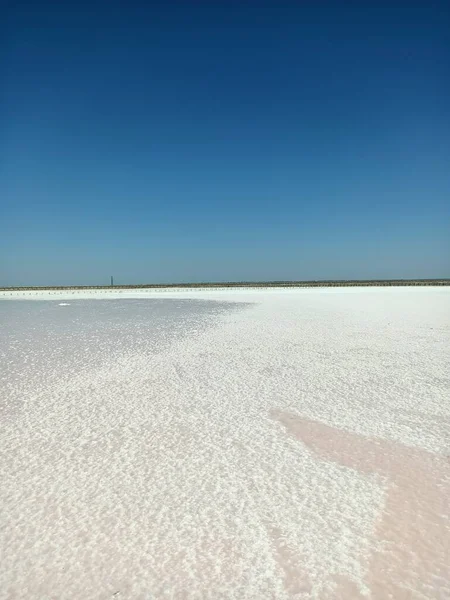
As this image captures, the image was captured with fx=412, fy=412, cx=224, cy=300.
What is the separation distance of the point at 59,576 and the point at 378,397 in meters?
3.53

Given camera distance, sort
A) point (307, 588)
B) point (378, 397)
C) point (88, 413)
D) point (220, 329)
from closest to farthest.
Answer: point (307, 588) < point (88, 413) < point (378, 397) < point (220, 329)

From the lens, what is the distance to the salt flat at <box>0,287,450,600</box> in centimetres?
184

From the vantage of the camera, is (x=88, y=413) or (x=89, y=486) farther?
(x=88, y=413)

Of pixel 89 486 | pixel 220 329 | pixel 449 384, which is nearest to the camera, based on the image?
pixel 89 486

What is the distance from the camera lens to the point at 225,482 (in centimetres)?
260

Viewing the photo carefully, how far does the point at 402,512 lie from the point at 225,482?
1.03 metres

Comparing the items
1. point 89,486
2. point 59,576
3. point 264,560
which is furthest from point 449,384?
point 59,576

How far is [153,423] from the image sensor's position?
3.68 metres

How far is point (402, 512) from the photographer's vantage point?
2273 millimetres

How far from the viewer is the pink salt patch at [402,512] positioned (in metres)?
1.78

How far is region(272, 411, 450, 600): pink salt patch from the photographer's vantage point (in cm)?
178

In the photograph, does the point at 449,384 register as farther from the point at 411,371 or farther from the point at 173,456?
the point at 173,456

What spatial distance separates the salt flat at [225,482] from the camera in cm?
184

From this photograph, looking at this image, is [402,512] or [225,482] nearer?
[402,512]
